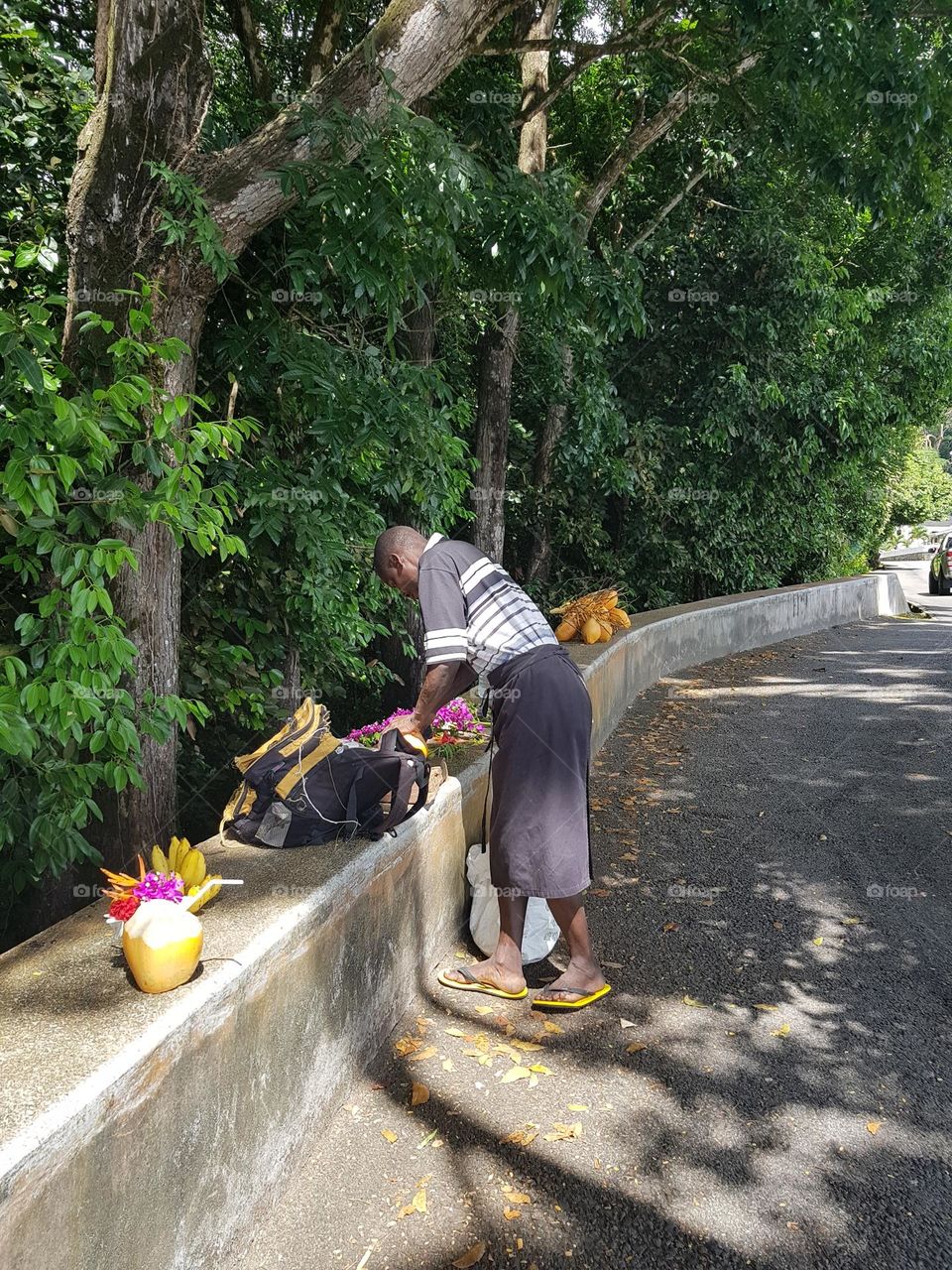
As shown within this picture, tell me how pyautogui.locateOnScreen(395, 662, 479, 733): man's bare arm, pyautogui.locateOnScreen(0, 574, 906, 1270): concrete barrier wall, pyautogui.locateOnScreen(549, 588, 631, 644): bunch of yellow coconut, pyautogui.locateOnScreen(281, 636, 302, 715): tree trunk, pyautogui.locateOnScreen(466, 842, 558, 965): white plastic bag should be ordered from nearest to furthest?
pyautogui.locateOnScreen(0, 574, 906, 1270): concrete barrier wall → pyautogui.locateOnScreen(395, 662, 479, 733): man's bare arm → pyautogui.locateOnScreen(466, 842, 558, 965): white plastic bag → pyautogui.locateOnScreen(281, 636, 302, 715): tree trunk → pyautogui.locateOnScreen(549, 588, 631, 644): bunch of yellow coconut

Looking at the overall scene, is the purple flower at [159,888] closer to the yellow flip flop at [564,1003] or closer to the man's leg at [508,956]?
the man's leg at [508,956]

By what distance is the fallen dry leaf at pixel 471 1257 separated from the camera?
287 cm

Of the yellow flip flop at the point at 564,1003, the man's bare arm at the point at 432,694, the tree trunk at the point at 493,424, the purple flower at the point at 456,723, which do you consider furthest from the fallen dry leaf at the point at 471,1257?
the tree trunk at the point at 493,424

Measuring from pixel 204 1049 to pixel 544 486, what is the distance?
1251 cm

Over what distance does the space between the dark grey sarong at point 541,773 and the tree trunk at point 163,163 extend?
1.58m

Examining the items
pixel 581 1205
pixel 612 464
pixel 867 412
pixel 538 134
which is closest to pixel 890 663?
pixel 612 464

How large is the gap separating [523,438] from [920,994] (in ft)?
36.9

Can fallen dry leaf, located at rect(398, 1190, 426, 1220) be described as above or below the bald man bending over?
below

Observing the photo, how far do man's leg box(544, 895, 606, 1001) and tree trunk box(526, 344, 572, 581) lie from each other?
982 centimetres

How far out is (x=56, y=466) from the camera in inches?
135

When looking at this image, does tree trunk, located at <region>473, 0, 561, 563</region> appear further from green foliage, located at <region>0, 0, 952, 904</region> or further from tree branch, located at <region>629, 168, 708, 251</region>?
tree branch, located at <region>629, 168, 708, 251</region>

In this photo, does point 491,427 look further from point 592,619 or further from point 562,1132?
point 562,1132

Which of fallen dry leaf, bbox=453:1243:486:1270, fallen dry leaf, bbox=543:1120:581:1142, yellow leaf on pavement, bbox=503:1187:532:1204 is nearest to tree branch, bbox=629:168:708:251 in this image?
fallen dry leaf, bbox=543:1120:581:1142

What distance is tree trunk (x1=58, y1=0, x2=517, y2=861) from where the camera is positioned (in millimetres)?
4246
